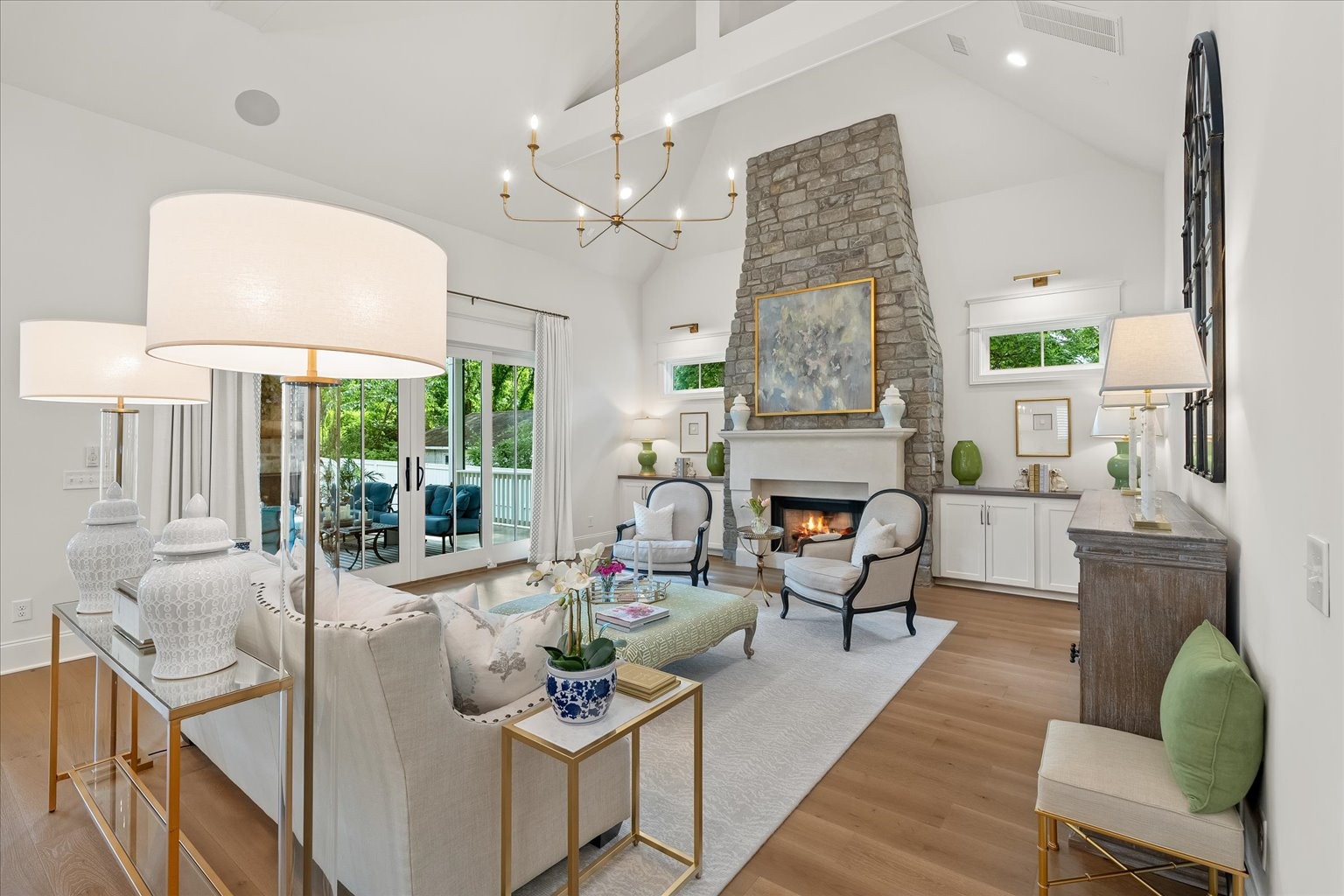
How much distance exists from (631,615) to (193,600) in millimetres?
1909

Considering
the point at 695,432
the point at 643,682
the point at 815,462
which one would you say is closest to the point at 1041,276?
the point at 815,462

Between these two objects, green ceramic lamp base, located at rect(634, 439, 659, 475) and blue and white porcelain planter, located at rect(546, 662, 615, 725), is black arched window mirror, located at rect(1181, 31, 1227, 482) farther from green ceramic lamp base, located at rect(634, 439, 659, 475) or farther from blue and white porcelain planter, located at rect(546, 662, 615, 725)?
green ceramic lamp base, located at rect(634, 439, 659, 475)

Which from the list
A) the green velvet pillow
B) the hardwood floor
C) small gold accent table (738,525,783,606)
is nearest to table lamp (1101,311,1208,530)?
the green velvet pillow

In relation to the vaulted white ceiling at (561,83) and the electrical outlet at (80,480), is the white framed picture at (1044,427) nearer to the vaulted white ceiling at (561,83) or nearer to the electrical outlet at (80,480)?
the vaulted white ceiling at (561,83)

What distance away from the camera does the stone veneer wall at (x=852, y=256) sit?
5461mm

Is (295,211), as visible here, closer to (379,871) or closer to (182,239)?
(182,239)

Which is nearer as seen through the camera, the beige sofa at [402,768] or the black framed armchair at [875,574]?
the beige sofa at [402,768]

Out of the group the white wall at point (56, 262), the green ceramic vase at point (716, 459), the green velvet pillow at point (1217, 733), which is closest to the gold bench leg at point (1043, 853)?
the green velvet pillow at point (1217, 733)

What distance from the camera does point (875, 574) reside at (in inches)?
153

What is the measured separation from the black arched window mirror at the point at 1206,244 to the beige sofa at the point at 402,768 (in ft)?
7.96

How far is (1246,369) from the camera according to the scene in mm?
1669

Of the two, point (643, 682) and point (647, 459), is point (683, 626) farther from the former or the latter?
point (647, 459)

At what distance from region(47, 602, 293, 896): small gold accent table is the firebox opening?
4.72 metres

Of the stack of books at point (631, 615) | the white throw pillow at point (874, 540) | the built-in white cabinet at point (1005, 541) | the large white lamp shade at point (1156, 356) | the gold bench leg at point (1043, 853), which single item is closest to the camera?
the gold bench leg at point (1043, 853)
